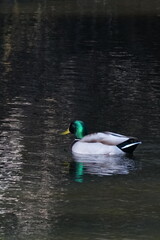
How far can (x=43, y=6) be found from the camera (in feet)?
147

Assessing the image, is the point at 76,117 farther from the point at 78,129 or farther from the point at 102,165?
the point at 102,165

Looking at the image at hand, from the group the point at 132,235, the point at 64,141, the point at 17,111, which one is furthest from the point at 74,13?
the point at 132,235

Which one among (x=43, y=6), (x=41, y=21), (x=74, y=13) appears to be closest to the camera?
(x=41, y=21)

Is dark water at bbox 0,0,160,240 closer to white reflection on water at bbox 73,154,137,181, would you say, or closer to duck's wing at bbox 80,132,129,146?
white reflection on water at bbox 73,154,137,181

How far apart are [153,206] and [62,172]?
2380mm

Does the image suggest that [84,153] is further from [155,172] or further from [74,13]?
[74,13]

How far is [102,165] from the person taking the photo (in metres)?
16.0

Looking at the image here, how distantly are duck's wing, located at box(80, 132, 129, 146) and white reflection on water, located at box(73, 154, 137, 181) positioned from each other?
0.24 metres

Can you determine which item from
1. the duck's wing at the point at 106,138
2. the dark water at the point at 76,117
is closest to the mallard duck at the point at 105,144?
the duck's wing at the point at 106,138

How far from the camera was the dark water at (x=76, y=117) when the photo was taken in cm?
1272

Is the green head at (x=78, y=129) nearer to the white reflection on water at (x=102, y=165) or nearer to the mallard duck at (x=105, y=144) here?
the mallard duck at (x=105, y=144)

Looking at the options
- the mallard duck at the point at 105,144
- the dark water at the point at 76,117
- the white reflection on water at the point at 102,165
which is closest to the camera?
the dark water at the point at 76,117

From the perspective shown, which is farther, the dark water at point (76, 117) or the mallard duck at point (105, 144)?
the mallard duck at point (105, 144)

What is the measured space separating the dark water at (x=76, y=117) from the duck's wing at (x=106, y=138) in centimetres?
28
